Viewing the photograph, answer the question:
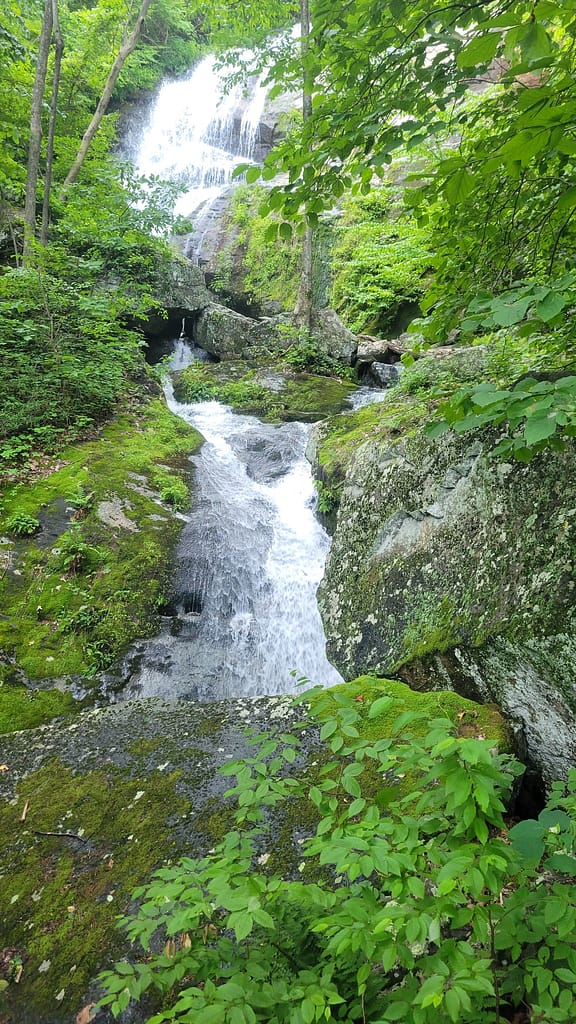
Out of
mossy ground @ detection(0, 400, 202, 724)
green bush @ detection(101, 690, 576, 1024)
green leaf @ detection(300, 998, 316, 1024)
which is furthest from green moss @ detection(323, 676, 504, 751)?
mossy ground @ detection(0, 400, 202, 724)

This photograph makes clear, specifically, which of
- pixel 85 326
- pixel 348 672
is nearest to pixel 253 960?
pixel 348 672

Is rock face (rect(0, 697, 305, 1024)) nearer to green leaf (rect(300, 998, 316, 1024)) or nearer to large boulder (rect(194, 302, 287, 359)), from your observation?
green leaf (rect(300, 998, 316, 1024))

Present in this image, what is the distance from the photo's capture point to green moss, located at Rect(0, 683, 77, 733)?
3.82 meters

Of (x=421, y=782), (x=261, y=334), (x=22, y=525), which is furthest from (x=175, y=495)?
(x=261, y=334)

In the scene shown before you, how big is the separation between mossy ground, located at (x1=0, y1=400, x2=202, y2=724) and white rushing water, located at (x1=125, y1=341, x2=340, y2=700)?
13.7 inches

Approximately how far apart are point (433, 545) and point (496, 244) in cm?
215

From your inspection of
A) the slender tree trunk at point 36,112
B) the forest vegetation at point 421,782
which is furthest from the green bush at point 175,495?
the slender tree trunk at point 36,112

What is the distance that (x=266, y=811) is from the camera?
8.66 ft

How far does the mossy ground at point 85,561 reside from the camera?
4.48 meters

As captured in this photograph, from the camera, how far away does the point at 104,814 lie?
9.01 feet

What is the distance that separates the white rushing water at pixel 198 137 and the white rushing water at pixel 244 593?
51.8ft

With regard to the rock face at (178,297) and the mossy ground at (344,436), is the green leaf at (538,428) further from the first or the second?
the rock face at (178,297)

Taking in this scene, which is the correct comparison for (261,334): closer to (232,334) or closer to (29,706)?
(232,334)

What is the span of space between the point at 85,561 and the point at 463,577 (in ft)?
12.9
